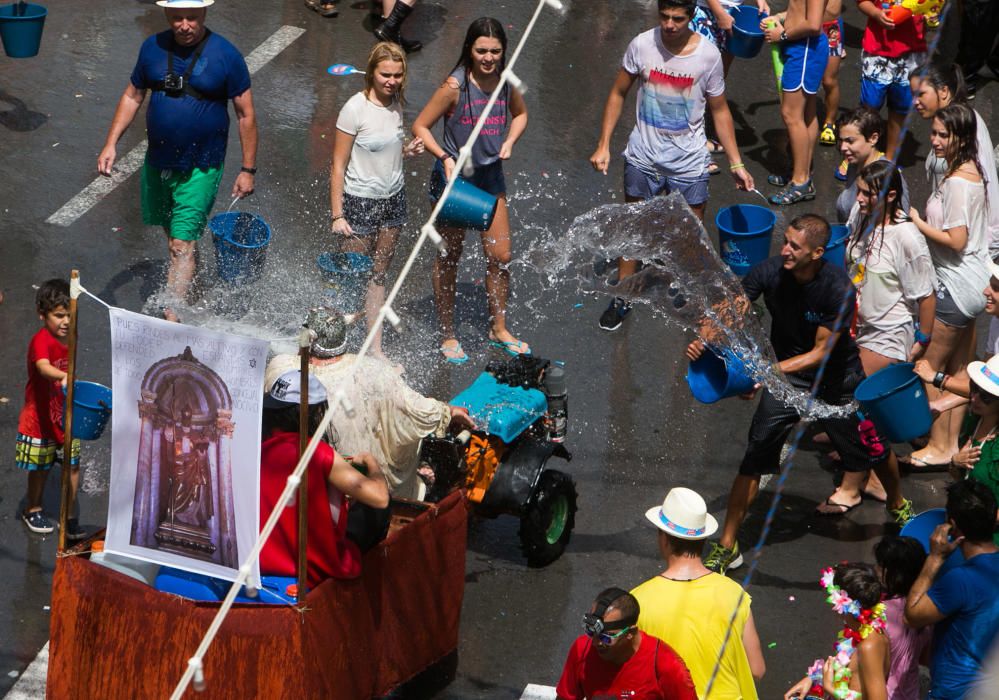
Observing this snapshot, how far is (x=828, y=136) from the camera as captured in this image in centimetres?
1165

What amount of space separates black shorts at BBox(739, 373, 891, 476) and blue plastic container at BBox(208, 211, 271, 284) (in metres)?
3.28

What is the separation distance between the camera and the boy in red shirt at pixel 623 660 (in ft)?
16.3

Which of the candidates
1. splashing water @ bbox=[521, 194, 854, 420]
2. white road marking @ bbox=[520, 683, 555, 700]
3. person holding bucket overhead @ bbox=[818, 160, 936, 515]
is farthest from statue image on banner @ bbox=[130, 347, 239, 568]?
person holding bucket overhead @ bbox=[818, 160, 936, 515]

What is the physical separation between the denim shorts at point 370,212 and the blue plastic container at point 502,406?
69.6 inches

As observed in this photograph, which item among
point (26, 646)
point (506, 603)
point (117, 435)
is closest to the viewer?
point (117, 435)

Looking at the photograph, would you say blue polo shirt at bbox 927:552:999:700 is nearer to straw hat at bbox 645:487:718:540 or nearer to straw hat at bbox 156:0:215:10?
straw hat at bbox 645:487:718:540

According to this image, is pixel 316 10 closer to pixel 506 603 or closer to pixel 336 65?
pixel 336 65

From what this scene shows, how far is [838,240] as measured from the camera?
8.34 m

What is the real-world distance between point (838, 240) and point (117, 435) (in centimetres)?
473

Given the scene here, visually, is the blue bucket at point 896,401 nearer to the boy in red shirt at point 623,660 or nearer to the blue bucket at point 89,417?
the boy in red shirt at point 623,660

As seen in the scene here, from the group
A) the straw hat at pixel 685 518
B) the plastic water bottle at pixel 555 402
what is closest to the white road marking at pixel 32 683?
the plastic water bottle at pixel 555 402

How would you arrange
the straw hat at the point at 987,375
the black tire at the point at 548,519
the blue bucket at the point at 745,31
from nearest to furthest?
the straw hat at the point at 987,375
the black tire at the point at 548,519
the blue bucket at the point at 745,31

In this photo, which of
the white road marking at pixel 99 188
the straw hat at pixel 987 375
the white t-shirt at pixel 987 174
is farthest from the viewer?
the white road marking at pixel 99 188

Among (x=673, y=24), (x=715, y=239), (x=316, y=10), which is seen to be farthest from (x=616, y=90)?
(x=316, y=10)
